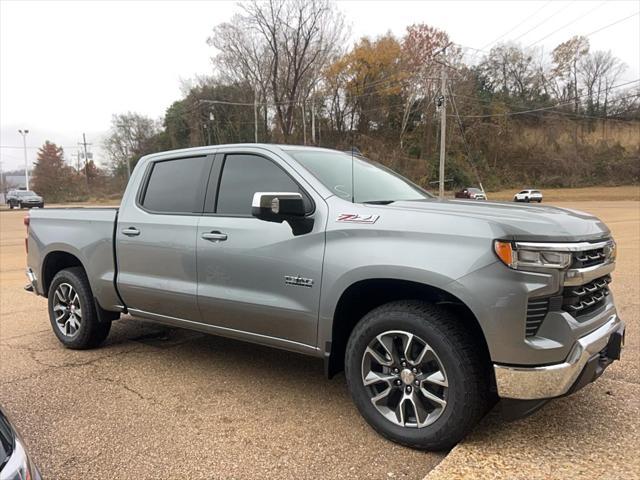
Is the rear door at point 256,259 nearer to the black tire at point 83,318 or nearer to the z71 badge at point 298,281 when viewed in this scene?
the z71 badge at point 298,281

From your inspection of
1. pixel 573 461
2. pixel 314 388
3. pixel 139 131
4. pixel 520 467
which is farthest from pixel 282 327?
pixel 139 131

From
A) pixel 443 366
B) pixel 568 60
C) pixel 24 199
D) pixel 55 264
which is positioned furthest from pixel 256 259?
pixel 568 60

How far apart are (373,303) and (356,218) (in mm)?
614

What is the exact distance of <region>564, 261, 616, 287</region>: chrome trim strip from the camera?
2.63m

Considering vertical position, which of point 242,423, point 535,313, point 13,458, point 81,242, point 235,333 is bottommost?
point 242,423

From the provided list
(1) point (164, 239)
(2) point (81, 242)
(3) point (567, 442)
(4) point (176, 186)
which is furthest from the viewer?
(2) point (81, 242)

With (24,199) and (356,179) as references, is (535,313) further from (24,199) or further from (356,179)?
(24,199)

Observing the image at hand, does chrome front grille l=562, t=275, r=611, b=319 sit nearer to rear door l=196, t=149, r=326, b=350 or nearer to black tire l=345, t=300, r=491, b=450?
black tire l=345, t=300, r=491, b=450

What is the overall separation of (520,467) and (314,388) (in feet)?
5.71

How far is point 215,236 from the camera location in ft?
12.4

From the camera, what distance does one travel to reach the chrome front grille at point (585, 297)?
8.80 ft

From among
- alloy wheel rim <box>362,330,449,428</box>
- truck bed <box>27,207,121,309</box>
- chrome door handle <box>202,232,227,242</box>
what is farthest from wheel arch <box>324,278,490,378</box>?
truck bed <box>27,207,121,309</box>

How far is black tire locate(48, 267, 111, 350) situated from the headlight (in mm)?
3855

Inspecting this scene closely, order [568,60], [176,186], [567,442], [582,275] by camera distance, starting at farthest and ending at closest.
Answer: [568,60], [176,186], [567,442], [582,275]
